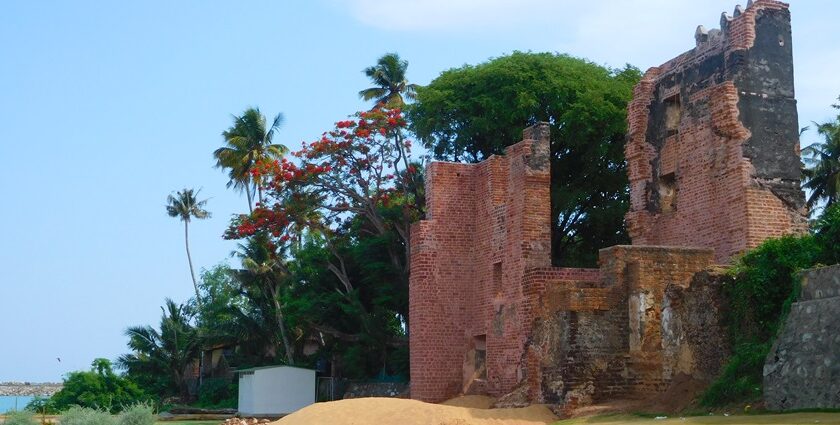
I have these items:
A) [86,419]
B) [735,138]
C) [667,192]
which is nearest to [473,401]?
[667,192]

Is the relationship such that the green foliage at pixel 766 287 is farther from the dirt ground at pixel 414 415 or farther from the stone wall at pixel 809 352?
the dirt ground at pixel 414 415

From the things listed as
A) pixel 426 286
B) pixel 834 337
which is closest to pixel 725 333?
pixel 834 337

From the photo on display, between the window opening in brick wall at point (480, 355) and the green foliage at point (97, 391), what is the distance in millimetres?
13041

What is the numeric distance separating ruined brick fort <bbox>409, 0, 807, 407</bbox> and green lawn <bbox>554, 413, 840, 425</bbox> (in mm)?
1422

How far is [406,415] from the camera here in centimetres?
1761

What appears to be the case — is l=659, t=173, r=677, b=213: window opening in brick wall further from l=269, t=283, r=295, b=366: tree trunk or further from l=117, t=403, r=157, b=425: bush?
l=269, t=283, r=295, b=366: tree trunk

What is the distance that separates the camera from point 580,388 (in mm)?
17797

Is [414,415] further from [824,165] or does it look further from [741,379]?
[824,165]

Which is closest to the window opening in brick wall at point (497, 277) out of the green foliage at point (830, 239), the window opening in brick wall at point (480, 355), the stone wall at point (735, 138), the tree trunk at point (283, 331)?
the window opening in brick wall at point (480, 355)

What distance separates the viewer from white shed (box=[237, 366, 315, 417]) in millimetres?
29297

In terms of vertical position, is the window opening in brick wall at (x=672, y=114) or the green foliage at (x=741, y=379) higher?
the window opening in brick wall at (x=672, y=114)

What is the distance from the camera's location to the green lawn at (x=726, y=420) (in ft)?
39.2

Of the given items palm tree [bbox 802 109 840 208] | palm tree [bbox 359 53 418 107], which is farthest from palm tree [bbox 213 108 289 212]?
palm tree [bbox 802 109 840 208]

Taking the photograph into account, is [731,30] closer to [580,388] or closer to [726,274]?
[726,274]
